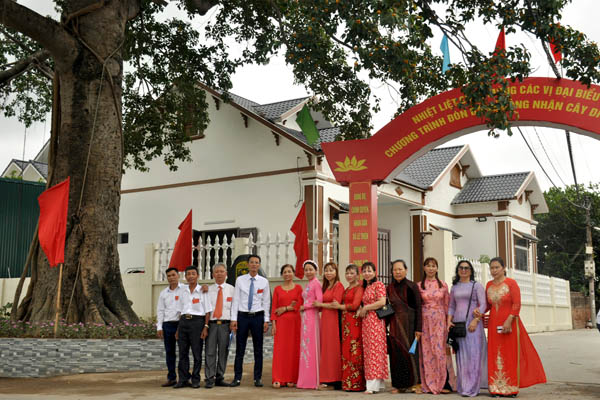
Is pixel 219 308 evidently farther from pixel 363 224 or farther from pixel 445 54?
pixel 445 54

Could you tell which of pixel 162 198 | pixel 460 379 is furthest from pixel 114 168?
pixel 162 198

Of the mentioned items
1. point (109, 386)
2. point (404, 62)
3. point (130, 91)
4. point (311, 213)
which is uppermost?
point (130, 91)

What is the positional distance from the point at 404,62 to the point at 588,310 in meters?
20.6

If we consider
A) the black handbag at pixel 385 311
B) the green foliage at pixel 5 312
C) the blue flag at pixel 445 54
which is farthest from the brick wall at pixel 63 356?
the blue flag at pixel 445 54

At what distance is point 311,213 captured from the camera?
1642cm

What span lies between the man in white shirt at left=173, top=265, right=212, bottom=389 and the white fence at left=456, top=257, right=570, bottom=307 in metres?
9.43

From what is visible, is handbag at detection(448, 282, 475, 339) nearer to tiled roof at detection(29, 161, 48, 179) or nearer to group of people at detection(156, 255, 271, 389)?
group of people at detection(156, 255, 271, 389)

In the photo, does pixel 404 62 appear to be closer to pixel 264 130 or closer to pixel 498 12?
pixel 498 12

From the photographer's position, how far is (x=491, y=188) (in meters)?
23.9

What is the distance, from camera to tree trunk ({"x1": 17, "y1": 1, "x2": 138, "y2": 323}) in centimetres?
1009

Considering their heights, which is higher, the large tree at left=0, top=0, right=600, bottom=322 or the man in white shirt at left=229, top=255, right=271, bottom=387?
the large tree at left=0, top=0, right=600, bottom=322

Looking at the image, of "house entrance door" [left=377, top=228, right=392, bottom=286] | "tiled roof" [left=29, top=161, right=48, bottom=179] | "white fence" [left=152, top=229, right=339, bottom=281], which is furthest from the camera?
"tiled roof" [left=29, top=161, right=48, bottom=179]

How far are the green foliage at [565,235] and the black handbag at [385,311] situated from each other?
106ft

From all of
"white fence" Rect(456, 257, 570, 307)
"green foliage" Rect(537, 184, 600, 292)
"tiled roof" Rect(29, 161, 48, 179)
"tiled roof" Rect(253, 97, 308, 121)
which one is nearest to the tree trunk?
"tiled roof" Rect(253, 97, 308, 121)
